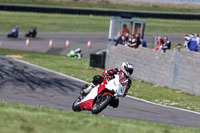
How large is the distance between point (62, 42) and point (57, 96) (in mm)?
22077

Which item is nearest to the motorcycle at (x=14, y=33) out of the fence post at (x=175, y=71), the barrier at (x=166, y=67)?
the barrier at (x=166, y=67)

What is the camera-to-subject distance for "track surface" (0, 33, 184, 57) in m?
33.0

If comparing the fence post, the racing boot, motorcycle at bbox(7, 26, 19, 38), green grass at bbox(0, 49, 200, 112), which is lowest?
motorcycle at bbox(7, 26, 19, 38)

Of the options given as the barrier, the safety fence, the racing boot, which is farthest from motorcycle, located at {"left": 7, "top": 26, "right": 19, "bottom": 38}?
the racing boot

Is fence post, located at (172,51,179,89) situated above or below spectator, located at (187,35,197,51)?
below

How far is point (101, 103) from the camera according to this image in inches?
410

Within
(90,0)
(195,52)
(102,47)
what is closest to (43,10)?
(90,0)

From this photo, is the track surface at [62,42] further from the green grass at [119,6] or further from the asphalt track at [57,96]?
the green grass at [119,6]

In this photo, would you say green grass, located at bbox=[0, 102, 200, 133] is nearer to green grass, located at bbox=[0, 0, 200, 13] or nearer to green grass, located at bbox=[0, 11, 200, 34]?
green grass, located at bbox=[0, 11, 200, 34]

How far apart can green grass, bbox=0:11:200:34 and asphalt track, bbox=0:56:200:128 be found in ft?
78.9

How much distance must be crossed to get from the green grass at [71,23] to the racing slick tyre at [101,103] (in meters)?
33.3

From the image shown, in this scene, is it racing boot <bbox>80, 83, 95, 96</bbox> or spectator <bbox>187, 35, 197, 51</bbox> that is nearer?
racing boot <bbox>80, 83, 95, 96</bbox>

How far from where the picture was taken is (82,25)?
4750 centimetres

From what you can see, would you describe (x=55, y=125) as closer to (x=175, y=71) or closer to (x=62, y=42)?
(x=175, y=71)
